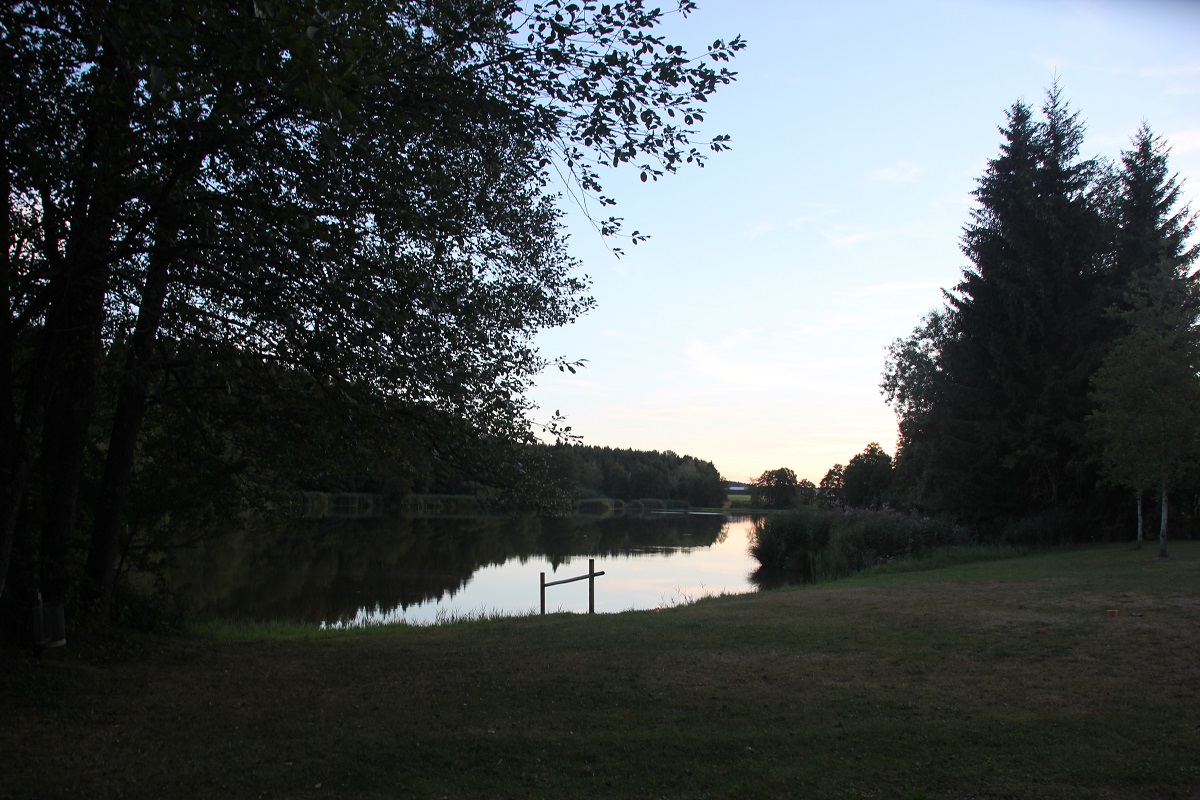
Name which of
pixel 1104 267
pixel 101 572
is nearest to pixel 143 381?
pixel 101 572

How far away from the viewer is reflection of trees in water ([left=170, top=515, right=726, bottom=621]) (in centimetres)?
1823

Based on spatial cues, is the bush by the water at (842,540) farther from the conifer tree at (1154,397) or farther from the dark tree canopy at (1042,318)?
the conifer tree at (1154,397)

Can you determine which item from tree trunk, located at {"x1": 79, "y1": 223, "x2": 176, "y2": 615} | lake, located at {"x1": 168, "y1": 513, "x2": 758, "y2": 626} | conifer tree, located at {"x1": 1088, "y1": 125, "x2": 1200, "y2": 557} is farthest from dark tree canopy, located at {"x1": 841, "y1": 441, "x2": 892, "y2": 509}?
tree trunk, located at {"x1": 79, "y1": 223, "x2": 176, "y2": 615}

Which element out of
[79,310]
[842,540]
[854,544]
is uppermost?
[79,310]

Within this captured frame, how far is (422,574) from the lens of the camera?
24.8 meters

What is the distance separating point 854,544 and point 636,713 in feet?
66.9

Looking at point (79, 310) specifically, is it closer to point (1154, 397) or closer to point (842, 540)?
point (1154, 397)

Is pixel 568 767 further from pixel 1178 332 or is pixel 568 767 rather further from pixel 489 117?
pixel 1178 332

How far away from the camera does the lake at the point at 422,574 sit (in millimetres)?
17922

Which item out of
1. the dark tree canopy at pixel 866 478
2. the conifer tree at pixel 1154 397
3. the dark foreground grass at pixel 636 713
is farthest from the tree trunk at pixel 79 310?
the dark tree canopy at pixel 866 478

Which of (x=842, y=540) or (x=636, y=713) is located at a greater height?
(x=636, y=713)

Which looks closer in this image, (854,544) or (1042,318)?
(854,544)

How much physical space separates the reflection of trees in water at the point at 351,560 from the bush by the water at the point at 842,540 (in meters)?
7.59

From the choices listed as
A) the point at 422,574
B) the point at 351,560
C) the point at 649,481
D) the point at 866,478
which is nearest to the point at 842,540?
the point at 422,574
